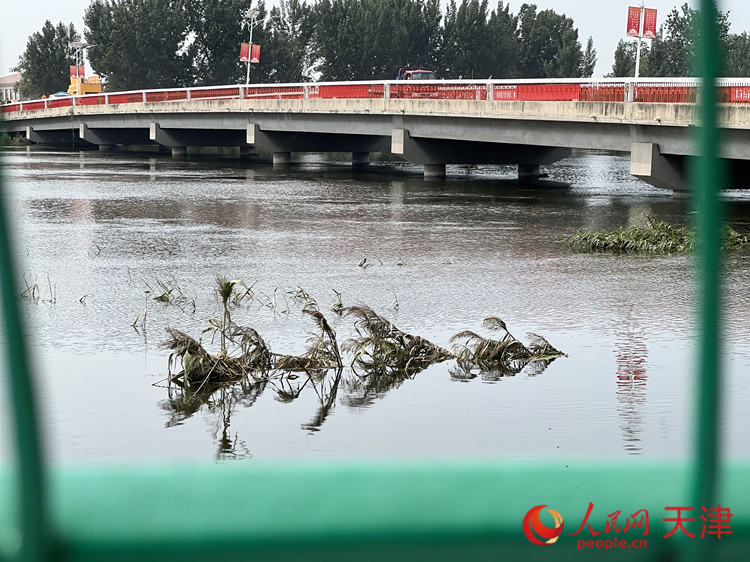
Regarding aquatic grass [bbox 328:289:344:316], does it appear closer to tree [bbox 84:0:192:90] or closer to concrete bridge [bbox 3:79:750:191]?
concrete bridge [bbox 3:79:750:191]

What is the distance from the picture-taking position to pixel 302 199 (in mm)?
24484

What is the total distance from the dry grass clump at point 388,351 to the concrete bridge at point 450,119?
305cm

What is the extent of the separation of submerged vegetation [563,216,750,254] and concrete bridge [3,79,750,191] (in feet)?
5.61

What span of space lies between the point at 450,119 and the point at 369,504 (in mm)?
29185

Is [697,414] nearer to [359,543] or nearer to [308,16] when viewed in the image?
[359,543]

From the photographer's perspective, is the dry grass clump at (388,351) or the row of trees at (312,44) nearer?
the dry grass clump at (388,351)

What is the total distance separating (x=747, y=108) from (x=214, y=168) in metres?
23.6

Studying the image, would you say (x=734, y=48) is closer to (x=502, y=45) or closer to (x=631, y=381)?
(x=631, y=381)

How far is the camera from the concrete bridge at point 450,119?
22609mm

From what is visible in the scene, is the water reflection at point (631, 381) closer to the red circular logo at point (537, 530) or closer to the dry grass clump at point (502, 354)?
the dry grass clump at point (502, 354)

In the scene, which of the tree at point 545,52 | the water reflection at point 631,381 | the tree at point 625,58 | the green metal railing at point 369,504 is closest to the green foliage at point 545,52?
the tree at point 545,52

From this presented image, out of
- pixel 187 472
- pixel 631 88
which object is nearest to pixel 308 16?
pixel 631 88

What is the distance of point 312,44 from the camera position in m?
93.1

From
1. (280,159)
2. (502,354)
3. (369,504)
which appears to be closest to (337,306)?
(502,354)
